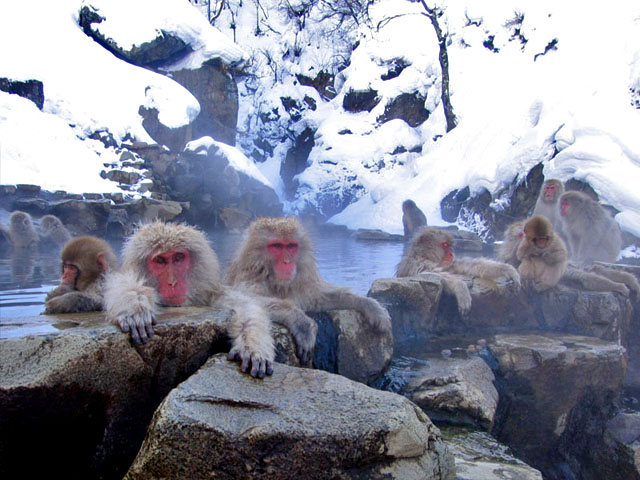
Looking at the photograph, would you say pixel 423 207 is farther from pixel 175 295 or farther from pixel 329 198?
pixel 175 295

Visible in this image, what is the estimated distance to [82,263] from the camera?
290 centimetres

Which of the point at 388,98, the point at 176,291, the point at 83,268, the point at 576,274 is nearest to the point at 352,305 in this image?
the point at 176,291

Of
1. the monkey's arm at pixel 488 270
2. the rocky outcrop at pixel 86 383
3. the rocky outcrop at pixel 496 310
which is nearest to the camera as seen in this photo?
the rocky outcrop at pixel 86 383

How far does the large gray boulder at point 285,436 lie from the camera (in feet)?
5.10

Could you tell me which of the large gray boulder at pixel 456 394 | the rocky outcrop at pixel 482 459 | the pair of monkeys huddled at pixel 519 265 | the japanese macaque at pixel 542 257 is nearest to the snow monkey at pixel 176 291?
the rocky outcrop at pixel 482 459

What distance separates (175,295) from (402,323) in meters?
1.85

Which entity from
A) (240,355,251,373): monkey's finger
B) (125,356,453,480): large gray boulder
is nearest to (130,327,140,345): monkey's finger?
(125,356,453,480): large gray boulder

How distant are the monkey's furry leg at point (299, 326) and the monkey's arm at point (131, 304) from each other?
1.81ft

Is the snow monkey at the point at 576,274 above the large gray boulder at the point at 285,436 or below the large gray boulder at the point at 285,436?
above

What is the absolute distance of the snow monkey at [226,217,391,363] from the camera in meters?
2.83

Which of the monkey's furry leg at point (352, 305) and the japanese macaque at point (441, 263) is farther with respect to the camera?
the japanese macaque at point (441, 263)

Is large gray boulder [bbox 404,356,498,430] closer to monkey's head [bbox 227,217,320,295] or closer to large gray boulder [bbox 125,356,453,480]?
monkey's head [bbox 227,217,320,295]

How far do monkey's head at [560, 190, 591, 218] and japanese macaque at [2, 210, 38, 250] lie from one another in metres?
6.94

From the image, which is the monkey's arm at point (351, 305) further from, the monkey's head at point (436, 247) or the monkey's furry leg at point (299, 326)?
the monkey's head at point (436, 247)
